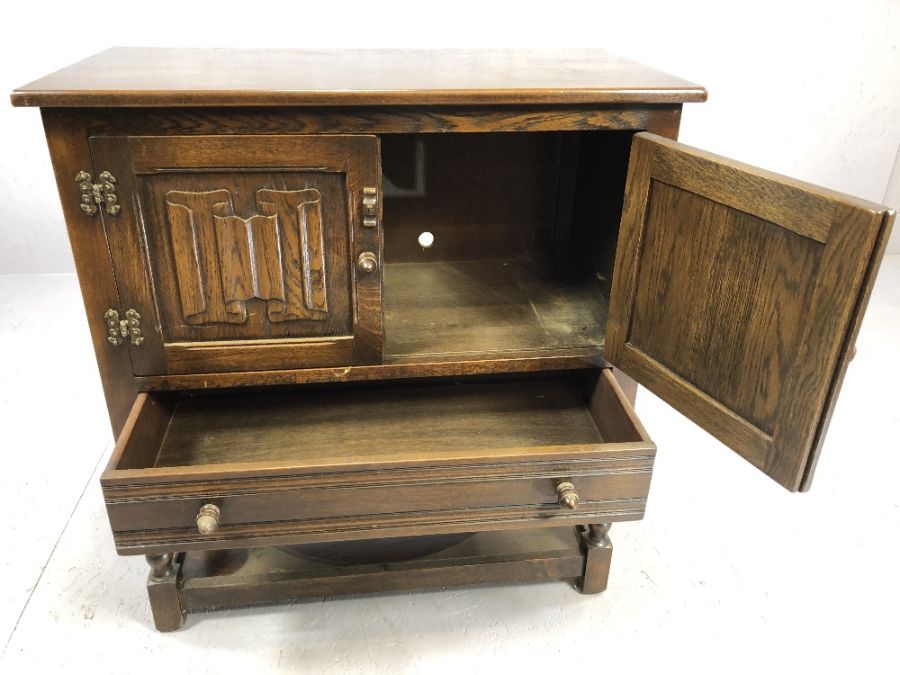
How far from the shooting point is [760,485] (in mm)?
1646

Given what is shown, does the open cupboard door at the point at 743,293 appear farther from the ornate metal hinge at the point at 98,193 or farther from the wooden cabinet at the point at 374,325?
the ornate metal hinge at the point at 98,193

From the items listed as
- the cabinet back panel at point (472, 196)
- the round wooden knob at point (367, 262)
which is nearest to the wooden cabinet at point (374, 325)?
the round wooden knob at point (367, 262)

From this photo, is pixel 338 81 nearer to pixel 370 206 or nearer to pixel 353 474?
pixel 370 206

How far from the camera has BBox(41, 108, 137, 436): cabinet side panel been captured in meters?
1.02

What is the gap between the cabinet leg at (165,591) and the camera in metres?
1.19

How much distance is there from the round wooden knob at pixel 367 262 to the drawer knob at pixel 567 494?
1.40 feet

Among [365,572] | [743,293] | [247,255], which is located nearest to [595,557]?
[365,572]

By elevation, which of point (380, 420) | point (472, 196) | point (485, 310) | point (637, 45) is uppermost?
point (637, 45)

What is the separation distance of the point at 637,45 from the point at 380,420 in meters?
1.50

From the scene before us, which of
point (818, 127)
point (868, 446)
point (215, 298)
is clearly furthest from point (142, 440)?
point (818, 127)

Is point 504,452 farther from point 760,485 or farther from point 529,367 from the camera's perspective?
point 760,485

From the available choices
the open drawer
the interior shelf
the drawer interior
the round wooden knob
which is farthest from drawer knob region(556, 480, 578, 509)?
the round wooden knob

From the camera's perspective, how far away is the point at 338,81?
43.9 inches

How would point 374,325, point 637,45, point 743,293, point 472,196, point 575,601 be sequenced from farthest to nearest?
point 637,45 < point 472,196 < point 575,601 < point 374,325 < point 743,293
